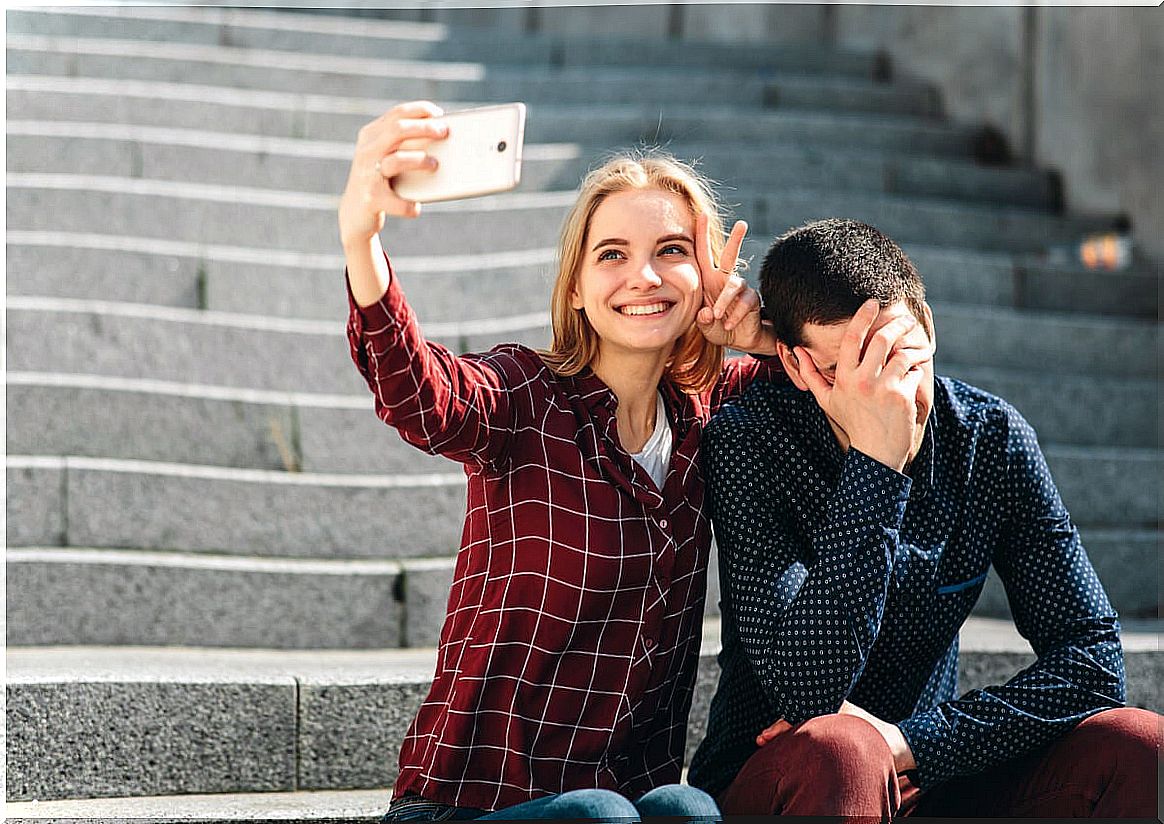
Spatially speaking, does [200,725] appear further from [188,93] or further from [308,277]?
[188,93]

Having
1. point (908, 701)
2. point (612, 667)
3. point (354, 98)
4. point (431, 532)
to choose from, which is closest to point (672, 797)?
point (612, 667)

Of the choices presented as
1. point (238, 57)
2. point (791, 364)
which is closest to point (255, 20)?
point (238, 57)

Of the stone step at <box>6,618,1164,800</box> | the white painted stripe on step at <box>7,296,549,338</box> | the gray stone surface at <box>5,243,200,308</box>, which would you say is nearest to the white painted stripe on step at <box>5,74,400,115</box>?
the gray stone surface at <box>5,243,200,308</box>

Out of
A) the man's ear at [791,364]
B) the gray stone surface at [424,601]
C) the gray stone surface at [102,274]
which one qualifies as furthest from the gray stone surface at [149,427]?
the man's ear at [791,364]

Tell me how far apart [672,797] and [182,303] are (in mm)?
2708

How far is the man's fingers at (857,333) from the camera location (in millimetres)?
1945

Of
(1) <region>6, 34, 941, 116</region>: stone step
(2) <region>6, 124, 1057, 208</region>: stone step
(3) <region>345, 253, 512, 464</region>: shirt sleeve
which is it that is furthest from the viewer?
(1) <region>6, 34, 941, 116</region>: stone step

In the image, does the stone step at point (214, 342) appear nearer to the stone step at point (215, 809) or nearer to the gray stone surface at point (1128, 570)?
the gray stone surface at point (1128, 570)

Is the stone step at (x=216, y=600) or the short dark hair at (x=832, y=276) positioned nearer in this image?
the short dark hair at (x=832, y=276)

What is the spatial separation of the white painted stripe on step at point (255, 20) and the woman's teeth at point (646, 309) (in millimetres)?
4319

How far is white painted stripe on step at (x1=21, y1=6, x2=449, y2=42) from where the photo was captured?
5770 millimetres

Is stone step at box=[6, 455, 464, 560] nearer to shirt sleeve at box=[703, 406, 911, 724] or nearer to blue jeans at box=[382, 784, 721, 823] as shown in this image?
shirt sleeve at box=[703, 406, 911, 724]

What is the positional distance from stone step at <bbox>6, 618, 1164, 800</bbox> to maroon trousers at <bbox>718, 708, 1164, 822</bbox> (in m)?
0.81

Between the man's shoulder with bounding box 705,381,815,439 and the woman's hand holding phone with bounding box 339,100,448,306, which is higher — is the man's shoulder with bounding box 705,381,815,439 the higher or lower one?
the lower one
